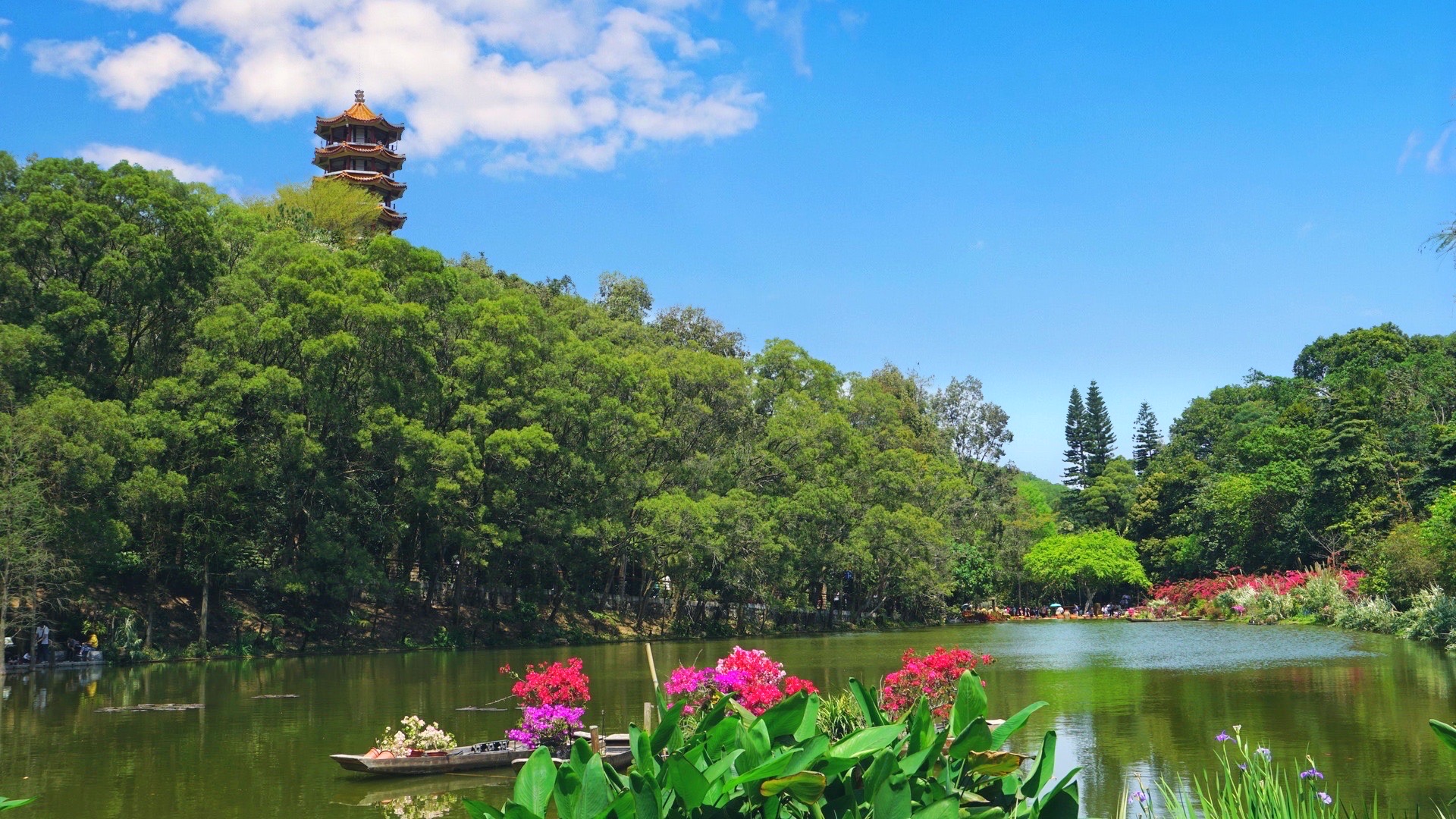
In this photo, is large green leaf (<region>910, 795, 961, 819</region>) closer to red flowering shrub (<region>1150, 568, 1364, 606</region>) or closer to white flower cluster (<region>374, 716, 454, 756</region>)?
white flower cluster (<region>374, 716, 454, 756</region>)

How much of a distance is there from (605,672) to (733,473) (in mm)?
16038

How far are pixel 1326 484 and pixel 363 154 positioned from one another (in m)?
41.7

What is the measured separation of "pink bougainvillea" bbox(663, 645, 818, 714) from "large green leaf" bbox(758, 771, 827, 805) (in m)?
6.87

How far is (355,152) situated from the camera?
161 ft

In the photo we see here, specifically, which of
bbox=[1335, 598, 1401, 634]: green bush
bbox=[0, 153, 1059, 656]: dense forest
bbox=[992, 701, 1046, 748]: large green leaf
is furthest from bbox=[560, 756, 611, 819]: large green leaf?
bbox=[1335, 598, 1401, 634]: green bush

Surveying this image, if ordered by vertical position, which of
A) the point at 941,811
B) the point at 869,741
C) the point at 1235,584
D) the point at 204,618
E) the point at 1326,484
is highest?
the point at 1326,484

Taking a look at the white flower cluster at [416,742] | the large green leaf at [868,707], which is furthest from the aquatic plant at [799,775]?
the white flower cluster at [416,742]

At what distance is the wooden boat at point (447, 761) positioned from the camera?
11.4 metres

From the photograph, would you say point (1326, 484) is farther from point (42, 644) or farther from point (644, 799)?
point (644, 799)

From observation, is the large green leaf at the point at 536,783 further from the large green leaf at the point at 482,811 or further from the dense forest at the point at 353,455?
the dense forest at the point at 353,455

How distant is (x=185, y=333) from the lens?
27656 mm

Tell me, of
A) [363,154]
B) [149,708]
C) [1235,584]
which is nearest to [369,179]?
[363,154]

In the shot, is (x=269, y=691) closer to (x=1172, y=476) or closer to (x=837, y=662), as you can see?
(x=837, y=662)

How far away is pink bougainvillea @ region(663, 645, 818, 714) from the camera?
9.36m
